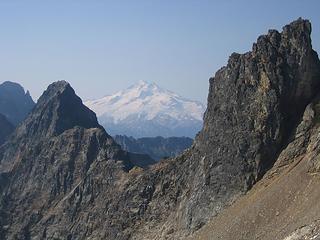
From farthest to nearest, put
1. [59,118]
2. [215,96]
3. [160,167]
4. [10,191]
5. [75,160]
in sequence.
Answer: [59,118], [10,191], [75,160], [160,167], [215,96]

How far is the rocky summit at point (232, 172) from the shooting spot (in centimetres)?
7338

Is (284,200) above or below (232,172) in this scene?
below

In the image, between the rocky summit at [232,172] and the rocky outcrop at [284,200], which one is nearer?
the rocky outcrop at [284,200]

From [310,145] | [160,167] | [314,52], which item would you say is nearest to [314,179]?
[310,145]

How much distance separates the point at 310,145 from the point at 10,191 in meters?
94.7

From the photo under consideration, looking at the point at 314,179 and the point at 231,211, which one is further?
the point at 231,211

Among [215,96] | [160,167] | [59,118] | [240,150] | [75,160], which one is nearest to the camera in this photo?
[240,150]

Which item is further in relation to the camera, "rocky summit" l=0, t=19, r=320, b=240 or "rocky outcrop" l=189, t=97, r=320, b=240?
"rocky summit" l=0, t=19, r=320, b=240

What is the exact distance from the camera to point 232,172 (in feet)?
284

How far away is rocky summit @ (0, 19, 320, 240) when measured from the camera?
241 feet

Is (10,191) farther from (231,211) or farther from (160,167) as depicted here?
(231,211)

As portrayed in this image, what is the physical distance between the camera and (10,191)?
489 feet

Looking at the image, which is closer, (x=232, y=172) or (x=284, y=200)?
(x=284, y=200)

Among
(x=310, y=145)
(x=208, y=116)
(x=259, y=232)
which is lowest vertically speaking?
(x=259, y=232)
